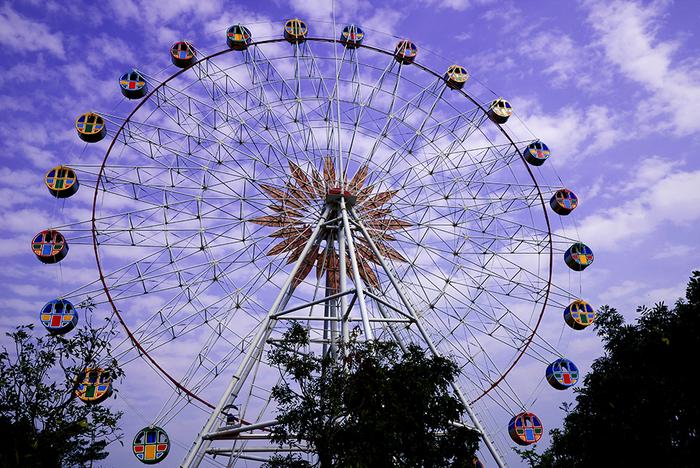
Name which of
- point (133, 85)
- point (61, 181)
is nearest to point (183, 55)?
point (133, 85)

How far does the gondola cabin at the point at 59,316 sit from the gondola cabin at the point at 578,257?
19816 mm

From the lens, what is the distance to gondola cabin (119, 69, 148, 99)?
24.4 metres

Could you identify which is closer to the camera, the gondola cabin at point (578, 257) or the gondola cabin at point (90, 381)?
the gondola cabin at point (90, 381)

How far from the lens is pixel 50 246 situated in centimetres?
2228

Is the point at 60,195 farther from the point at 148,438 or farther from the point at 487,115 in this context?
the point at 487,115

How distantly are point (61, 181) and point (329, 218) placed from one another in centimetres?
1043

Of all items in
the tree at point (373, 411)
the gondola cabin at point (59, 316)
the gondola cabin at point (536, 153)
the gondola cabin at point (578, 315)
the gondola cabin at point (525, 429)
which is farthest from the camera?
the gondola cabin at point (536, 153)

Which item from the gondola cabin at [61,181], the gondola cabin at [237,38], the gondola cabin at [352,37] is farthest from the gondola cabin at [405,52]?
the gondola cabin at [61,181]

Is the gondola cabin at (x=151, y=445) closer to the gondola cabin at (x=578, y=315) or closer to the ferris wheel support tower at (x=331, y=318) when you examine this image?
the ferris wheel support tower at (x=331, y=318)

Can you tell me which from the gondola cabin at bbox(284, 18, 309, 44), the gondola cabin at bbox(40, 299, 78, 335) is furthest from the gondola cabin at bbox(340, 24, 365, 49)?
the gondola cabin at bbox(40, 299, 78, 335)

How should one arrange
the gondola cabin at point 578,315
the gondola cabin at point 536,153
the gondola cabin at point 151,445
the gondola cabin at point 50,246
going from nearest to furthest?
the gondola cabin at point 151,445
the gondola cabin at point 50,246
the gondola cabin at point 578,315
the gondola cabin at point 536,153

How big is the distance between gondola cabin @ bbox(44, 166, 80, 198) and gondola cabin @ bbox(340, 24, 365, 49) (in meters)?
13.1

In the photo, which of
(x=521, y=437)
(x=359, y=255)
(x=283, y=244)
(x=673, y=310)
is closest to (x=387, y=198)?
(x=359, y=255)

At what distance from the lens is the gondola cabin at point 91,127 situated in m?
23.5
